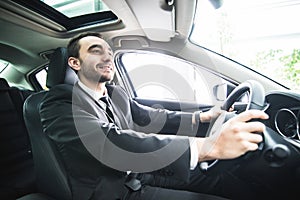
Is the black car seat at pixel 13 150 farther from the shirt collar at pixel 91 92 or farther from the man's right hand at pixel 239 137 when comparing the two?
the man's right hand at pixel 239 137

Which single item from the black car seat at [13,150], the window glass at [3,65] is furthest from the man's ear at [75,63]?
A: the window glass at [3,65]

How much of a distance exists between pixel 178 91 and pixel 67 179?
1157 mm

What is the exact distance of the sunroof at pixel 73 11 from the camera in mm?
1580

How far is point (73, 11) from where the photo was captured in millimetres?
1728

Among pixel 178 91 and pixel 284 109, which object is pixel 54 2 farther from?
pixel 284 109

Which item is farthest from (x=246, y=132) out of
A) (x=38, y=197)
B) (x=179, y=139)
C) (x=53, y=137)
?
(x=38, y=197)

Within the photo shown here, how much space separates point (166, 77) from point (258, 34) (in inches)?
28.5

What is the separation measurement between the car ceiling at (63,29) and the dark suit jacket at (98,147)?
56 centimetres

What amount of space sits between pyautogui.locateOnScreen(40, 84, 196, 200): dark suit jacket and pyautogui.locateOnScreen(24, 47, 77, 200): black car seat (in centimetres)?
4

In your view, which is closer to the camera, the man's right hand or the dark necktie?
the man's right hand

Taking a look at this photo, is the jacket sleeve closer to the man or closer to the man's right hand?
the man

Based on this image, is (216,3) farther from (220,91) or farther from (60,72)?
(60,72)

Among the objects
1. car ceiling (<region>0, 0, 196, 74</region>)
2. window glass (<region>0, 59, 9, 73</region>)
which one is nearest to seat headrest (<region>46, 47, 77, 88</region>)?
car ceiling (<region>0, 0, 196, 74</region>)

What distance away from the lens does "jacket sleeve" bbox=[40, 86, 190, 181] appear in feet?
2.91
